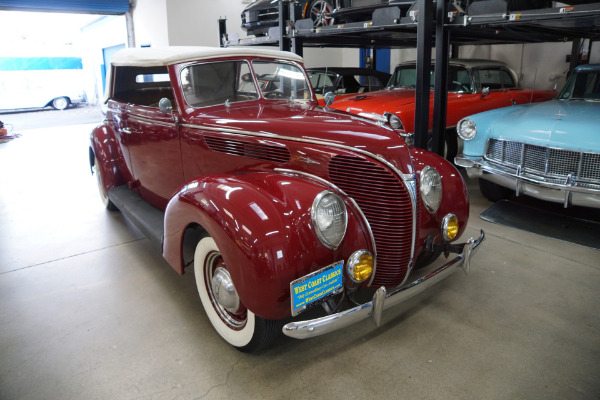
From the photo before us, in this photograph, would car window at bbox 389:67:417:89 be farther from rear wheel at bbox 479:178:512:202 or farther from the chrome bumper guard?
the chrome bumper guard

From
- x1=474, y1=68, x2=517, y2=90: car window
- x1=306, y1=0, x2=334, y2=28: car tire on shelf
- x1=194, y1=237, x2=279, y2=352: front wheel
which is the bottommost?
x1=194, y1=237, x2=279, y2=352: front wheel

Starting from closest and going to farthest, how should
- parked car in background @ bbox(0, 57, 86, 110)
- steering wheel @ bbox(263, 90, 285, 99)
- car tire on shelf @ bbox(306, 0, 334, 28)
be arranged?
steering wheel @ bbox(263, 90, 285, 99)
car tire on shelf @ bbox(306, 0, 334, 28)
parked car in background @ bbox(0, 57, 86, 110)

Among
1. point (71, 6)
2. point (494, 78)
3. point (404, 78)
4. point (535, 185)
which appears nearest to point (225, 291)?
point (535, 185)

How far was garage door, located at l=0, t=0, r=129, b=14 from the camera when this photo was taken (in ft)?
33.3

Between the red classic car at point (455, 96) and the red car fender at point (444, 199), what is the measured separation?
2158 mm

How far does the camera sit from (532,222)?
4.10 m

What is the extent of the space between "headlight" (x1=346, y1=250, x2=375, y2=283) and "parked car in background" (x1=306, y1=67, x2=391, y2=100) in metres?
5.33

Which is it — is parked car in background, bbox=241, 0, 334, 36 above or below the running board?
above

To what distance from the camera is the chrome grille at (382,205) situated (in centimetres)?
216

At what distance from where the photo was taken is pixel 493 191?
4715mm

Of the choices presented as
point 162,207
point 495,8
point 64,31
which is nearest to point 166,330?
point 162,207

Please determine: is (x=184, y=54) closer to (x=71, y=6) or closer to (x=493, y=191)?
(x=493, y=191)

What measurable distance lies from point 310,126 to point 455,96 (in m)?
4.15

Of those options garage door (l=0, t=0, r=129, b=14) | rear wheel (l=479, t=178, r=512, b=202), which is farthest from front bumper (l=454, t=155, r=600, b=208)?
garage door (l=0, t=0, r=129, b=14)
